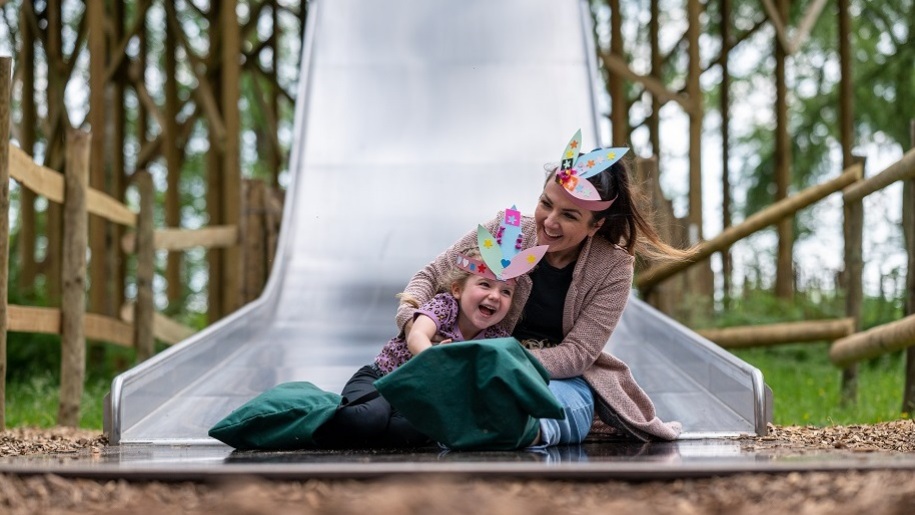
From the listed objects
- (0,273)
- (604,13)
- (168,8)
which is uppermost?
(604,13)

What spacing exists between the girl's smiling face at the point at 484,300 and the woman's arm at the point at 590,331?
148 mm

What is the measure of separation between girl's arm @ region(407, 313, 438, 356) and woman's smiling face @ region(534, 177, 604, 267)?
1.37 feet

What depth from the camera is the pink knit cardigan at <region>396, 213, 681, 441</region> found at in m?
3.51

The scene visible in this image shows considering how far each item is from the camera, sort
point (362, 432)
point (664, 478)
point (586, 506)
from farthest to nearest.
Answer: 1. point (362, 432)
2. point (664, 478)
3. point (586, 506)

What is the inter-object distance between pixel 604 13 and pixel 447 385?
Answer: 15.7 meters

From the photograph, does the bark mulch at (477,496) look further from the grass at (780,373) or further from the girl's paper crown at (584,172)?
the grass at (780,373)

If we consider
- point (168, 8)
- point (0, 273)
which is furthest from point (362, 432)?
point (168, 8)

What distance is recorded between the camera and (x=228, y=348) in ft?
17.0

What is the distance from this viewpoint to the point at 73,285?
5.41 metres

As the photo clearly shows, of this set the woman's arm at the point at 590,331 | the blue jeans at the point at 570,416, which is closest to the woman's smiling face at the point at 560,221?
the woman's arm at the point at 590,331

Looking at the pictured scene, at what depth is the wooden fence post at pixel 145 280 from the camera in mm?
6613

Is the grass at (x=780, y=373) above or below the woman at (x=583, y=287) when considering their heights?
below

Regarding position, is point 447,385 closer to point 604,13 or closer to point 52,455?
point 52,455

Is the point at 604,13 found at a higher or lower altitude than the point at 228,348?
higher
